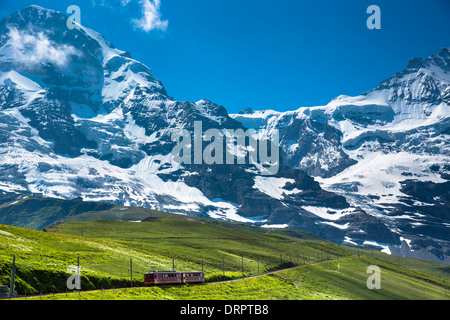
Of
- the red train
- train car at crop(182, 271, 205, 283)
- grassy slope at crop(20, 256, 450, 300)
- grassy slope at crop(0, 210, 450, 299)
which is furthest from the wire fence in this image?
train car at crop(182, 271, 205, 283)

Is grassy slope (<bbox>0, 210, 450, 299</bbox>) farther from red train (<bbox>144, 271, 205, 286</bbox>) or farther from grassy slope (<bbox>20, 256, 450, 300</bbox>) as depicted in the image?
red train (<bbox>144, 271, 205, 286</bbox>)

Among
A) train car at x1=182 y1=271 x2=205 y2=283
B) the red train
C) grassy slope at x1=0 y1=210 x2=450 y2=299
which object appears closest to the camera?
grassy slope at x1=0 y1=210 x2=450 y2=299

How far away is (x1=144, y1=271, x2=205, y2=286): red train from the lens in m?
85.8

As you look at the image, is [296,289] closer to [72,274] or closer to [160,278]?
[160,278]

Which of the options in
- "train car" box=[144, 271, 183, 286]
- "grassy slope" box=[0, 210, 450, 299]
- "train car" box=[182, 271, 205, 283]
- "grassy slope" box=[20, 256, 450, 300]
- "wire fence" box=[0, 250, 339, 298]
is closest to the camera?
"wire fence" box=[0, 250, 339, 298]

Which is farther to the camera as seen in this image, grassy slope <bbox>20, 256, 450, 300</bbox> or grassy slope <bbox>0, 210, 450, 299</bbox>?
grassy slope <bbox>20, 256, 450, 300</bbox>

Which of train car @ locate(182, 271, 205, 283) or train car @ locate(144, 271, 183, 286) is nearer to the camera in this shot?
train car @ locate(144, 271, 183, 286)

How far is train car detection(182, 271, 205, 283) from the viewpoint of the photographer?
3679 inches

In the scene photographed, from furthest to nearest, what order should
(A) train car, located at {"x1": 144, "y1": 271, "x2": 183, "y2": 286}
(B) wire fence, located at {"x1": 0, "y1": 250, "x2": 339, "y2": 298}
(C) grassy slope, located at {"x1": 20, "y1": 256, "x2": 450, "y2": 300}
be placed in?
(A) train car, located at {"x1": 144, "y1": 271, "x2": 183, "y2": 286}
(C) grassy slope, located at {"x1": 20, "y1": 256, "x2": 450, "y2": 300}
(B) wire fence, located at {"x1": 0, "y1": 250, "x2": 339, "y2": 298}

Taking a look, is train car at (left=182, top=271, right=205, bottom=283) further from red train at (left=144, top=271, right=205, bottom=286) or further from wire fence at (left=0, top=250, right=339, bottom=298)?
wire fence at (left=0, top=250, right=339, bottom=298)

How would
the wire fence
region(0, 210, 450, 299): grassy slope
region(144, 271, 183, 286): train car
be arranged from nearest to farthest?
the wire fence < region(0, 210, 450, 299): grassy slope < region(144, 271, 183, 286): train car

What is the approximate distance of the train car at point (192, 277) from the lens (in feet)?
307

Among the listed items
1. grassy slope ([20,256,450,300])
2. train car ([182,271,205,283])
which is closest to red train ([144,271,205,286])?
train car ([182,271,205,283])
